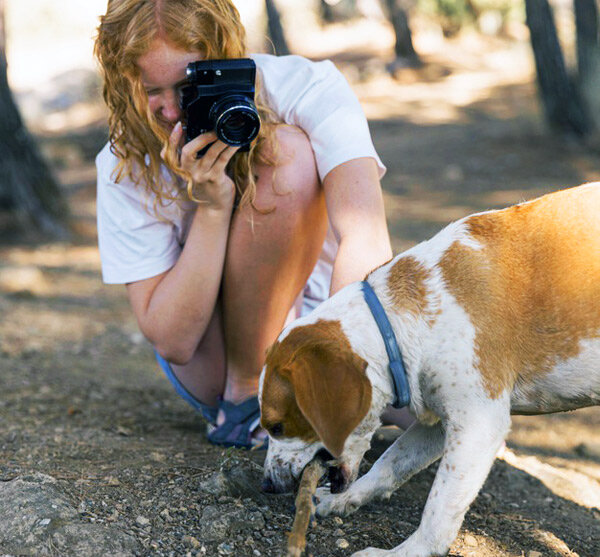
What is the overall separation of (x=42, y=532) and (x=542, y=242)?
5.64 ft

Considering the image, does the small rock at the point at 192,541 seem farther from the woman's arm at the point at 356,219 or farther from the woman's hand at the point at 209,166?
the woman's hand at the point at 209,166

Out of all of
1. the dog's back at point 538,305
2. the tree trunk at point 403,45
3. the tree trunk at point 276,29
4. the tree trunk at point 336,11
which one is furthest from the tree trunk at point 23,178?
the tree trunk at point 336,11

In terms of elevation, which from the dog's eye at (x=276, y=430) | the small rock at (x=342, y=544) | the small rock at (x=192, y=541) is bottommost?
the small rock at (x=342, y=544)

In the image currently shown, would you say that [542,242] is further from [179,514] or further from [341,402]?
[179,514]

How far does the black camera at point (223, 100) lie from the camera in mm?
2508

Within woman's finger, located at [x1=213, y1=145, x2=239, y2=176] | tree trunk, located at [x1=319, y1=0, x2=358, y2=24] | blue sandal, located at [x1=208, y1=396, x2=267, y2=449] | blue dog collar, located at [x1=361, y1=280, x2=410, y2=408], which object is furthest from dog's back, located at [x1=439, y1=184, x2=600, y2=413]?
tree trunk, located at [x1=319, y1=0, x2=358, y2=24]

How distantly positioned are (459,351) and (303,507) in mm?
640

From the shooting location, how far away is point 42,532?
2.15 m

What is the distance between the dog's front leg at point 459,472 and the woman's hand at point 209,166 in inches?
47.0

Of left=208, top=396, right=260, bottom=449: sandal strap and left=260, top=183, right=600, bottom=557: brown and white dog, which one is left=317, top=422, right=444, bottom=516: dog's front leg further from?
left=208, top=396, right=260, bottom=449: sandal strap

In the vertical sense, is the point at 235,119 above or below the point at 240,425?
above

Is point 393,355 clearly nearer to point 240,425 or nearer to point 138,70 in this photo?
point 240,425

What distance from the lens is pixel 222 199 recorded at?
2791 millimetres

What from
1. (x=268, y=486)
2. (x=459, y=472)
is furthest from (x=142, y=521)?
(x=459, y=472)
